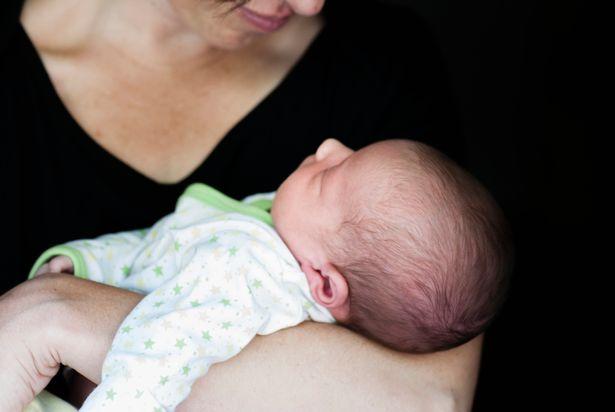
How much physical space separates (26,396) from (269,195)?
2.09 ft

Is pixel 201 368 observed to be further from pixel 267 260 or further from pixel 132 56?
pixel 132 56

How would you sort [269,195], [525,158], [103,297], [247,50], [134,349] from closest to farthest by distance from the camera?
[134,349]
[103,297]
[269,195]
[247,50]
[525,158]

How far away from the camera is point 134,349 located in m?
1.18

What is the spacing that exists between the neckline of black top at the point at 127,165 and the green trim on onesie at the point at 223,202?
136 millimetres

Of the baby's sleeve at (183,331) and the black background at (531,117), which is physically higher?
the baby's sleeve at (183,331)

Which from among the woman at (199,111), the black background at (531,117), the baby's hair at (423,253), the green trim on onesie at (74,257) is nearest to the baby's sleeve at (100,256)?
the green trim on onesie at (74,257)

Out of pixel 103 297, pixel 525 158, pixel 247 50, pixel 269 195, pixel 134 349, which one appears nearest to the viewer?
pixel 134 349

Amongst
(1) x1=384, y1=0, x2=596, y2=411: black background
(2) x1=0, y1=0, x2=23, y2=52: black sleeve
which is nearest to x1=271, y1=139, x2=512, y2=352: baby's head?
(2) x1=0, y1=0, x2=23, y2=52: black sleeve

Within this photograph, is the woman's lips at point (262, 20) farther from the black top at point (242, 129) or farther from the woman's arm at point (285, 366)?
the woman's arm at point (285, 366)

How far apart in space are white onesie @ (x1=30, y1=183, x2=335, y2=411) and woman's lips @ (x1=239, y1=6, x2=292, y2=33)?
1.08ft

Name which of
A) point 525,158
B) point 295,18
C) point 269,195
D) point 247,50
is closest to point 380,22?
point 295,18

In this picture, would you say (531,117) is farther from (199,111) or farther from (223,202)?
(223,202)

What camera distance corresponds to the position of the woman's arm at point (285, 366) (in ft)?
4.17

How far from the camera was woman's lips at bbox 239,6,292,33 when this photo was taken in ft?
4.95
